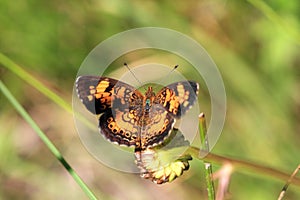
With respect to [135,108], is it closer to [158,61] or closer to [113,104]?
[113,104]

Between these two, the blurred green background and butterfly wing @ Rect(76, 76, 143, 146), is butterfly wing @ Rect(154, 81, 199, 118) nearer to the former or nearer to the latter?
butterfly wing @ Rect(76, 76, 143, 146)

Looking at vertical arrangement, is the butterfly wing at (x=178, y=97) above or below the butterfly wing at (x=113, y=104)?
below

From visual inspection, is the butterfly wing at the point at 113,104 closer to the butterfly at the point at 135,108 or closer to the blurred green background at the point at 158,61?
the butterfly at the point at 135,108

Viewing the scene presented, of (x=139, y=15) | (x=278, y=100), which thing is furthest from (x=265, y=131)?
(x=139, y=15)

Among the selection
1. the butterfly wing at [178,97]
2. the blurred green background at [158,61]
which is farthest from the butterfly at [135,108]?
the blurred green background at [158,61]

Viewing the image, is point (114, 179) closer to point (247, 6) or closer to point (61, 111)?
point (61, 111)

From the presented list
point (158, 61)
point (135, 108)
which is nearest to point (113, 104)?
point (135, 108)

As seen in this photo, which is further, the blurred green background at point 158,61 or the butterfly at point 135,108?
the blurred green background at point 158,61
